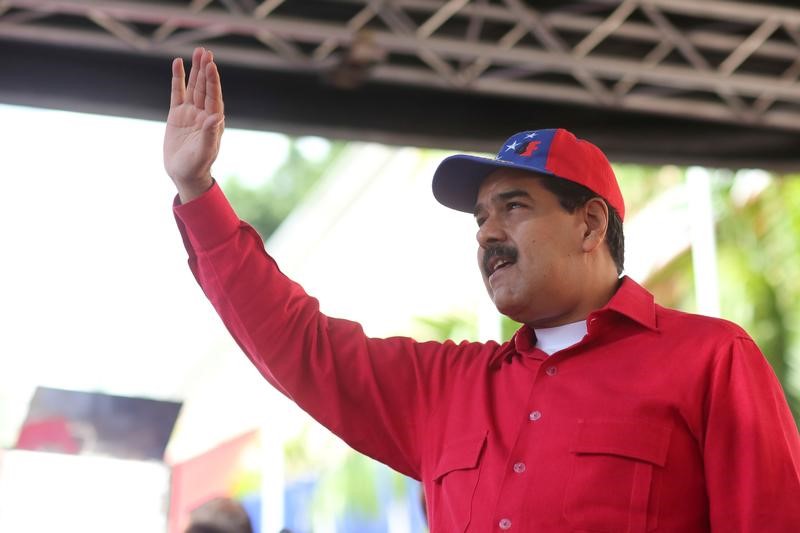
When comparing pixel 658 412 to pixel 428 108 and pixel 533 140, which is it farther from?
pixel 428 108

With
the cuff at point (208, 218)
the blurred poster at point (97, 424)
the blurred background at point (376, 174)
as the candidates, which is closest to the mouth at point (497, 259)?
the cuff at point (208, 218)

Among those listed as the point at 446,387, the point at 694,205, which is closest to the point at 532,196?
the point at 446,387

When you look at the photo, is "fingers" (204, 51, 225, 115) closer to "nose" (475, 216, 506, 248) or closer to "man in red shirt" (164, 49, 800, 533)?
"man in red shirt" (164, 49, 800, 533)

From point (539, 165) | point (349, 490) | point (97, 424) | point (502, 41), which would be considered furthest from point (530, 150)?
point (349, 490)

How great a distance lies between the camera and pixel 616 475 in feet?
7.18

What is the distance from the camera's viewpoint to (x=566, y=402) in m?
2.30

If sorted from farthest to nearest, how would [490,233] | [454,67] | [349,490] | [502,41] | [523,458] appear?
[349,490], [454,67], [502,41], [490,233], [523,458]

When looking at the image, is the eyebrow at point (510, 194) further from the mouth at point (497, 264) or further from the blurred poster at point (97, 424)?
the blurred poster at point (97, 424)

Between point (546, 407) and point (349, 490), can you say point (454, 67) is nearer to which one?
point (546, 407)

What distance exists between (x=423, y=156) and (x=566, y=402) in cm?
1317

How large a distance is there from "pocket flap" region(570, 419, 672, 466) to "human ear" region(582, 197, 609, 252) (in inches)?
17.1

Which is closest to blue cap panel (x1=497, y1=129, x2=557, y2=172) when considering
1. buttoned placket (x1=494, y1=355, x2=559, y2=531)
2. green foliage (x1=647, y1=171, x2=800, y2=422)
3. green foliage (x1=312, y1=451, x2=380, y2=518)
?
buttoned placket (x1=494, y1=355, x2=559, y2=531)

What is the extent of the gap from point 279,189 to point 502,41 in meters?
23.8

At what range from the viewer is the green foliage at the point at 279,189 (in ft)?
94.5
